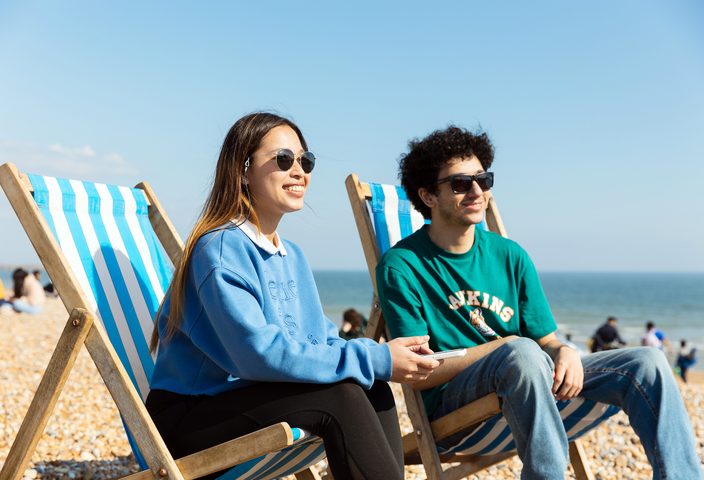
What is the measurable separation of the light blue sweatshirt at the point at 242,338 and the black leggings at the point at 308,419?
0.04 metres

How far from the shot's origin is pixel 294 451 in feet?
7.32

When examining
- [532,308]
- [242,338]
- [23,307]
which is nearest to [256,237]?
[242,338]

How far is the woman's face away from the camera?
2412mm

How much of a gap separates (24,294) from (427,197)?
16864mm

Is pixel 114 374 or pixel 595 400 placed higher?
pixel 114 374

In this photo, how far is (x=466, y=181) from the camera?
122 inches

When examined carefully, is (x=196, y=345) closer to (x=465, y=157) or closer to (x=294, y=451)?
(x=294, y=451)

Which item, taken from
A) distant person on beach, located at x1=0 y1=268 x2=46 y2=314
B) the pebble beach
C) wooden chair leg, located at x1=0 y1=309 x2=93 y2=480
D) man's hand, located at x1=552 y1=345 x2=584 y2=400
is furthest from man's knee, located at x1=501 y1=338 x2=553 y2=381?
distant person on beach, located at x1=0 y1=268 x2=46 y2=314

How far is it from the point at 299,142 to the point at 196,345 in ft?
2.44

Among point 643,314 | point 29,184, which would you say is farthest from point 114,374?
point 643,314

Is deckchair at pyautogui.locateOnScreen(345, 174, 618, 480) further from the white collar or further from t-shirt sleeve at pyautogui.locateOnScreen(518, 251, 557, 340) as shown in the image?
the white collar

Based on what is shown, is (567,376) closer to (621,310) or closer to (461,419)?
(461,419)

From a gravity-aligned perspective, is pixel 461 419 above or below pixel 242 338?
below

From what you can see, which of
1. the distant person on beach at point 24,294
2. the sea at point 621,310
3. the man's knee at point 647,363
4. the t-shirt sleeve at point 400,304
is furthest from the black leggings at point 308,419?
the sea at point 621,310
